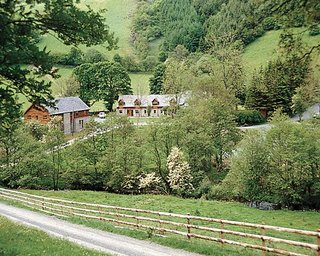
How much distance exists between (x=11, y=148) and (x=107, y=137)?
38.9ft

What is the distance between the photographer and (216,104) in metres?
52.4

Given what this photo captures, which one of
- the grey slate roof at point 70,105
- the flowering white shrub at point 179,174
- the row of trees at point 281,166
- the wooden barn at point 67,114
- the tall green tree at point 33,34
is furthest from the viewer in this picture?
the grey slate roof at point 70,105

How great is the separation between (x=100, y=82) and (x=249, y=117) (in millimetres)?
40089

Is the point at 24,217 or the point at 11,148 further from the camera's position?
the point at 11,148

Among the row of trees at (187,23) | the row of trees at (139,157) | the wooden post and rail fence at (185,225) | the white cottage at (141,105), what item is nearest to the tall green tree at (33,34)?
the wooden post and rail fence at (185,225)

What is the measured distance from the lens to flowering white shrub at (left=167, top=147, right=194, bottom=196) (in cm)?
4556

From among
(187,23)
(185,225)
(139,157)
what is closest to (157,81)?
(187,23)

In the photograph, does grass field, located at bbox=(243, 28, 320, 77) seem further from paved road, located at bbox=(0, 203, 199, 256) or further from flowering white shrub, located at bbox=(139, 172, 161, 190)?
paved road, located at bbox=(0, 203, 199, 256)

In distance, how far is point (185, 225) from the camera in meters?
18.2

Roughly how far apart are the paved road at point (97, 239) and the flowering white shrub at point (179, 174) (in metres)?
18.9

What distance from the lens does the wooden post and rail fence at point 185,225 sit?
1580 centimetres

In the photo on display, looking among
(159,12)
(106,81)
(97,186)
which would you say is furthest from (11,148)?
(159,12)

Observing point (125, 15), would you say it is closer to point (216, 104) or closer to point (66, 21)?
point (216, 104)

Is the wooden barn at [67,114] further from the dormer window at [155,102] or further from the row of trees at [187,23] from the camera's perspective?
the row of trees at [187,23]
